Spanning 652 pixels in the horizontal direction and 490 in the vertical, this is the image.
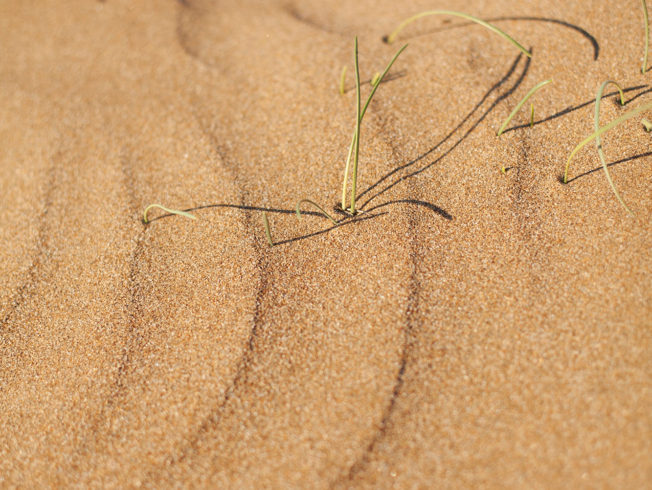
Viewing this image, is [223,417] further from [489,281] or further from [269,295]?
[489,281]

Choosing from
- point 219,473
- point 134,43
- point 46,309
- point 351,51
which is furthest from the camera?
point 134,43

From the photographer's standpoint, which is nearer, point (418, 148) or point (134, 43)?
point (418, 148)

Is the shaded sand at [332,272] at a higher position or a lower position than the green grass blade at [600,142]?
lower

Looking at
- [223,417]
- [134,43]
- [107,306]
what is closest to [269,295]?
[223,417]

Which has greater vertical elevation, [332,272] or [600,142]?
[600,142]

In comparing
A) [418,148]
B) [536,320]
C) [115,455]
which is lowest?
[115,455]

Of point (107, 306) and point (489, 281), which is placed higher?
point (489, 281)

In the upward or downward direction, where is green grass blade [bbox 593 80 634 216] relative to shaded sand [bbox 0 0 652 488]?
upward

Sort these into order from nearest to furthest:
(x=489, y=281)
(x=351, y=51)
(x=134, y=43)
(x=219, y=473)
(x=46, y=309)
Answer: (x=219, y=473) → (x=489, y=281) → (x=46, y=309) → (x=351, y=51) → (x=134, y=43)
